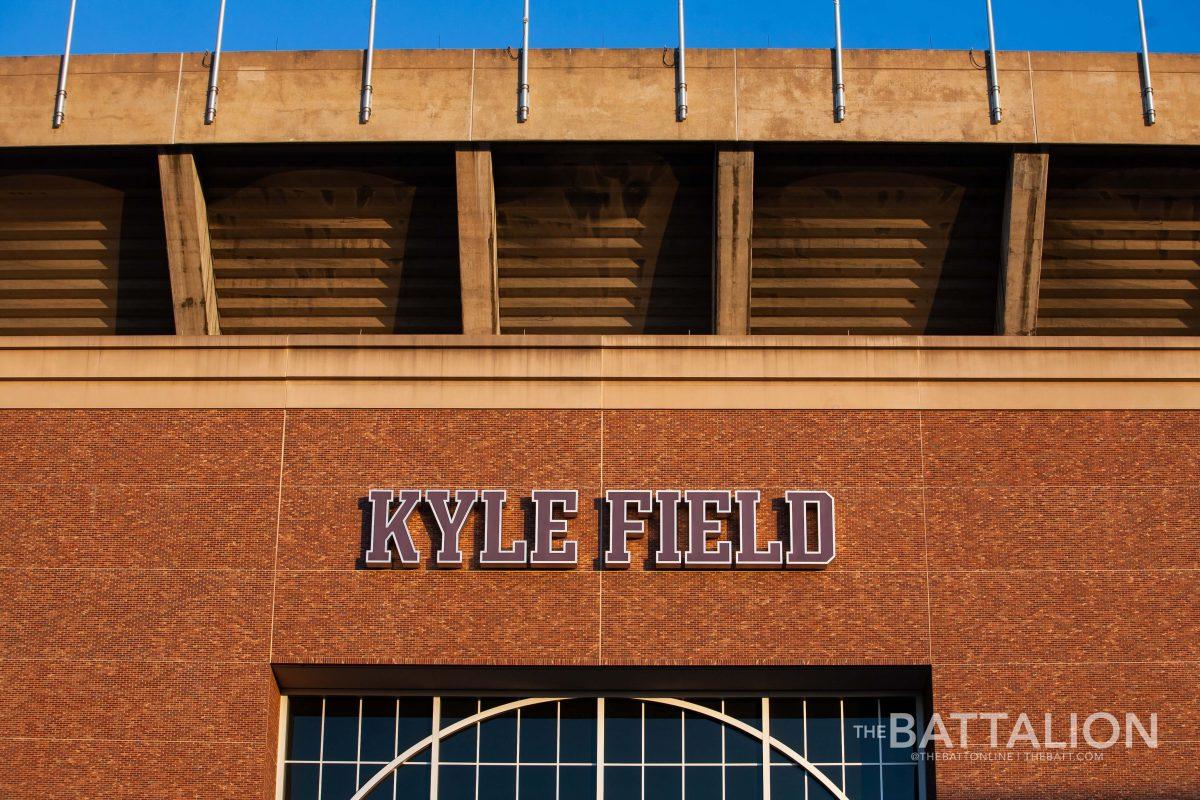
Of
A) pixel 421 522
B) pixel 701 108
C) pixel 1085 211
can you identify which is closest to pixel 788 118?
pixel 701 108

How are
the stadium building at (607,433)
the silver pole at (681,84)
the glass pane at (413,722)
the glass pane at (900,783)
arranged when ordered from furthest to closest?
1. the silver pole at (681,84)
2. the glass pane at (413,722)
3. the glass pane at (900,783)
4. the stadium building at (607,433)

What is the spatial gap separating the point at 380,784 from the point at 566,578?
4.70 meters

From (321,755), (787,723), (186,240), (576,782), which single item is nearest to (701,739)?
(787,723)

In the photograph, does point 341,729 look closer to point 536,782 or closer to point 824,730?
point 536,782

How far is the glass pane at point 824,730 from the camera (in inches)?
1011

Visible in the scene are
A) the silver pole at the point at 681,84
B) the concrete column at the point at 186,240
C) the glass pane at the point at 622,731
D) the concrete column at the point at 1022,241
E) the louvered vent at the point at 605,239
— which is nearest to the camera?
the glass pane at the point at 622,731

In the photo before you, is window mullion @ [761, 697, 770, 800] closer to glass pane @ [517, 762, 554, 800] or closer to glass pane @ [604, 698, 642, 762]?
glass pane @ [604, 698, 642, 762]

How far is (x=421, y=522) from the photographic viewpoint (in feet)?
85.7

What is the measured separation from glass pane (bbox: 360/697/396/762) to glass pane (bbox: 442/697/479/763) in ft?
2.93

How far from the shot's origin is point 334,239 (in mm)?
29172

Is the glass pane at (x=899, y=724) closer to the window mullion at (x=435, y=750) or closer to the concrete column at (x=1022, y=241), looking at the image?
the concrete column at (x=1022, y=241)

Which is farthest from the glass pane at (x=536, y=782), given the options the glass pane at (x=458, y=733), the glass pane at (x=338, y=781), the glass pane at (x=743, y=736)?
the glass pane at (x=743, y=736)

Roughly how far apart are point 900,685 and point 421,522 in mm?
8654

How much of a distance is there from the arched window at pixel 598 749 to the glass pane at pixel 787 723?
0.02m
